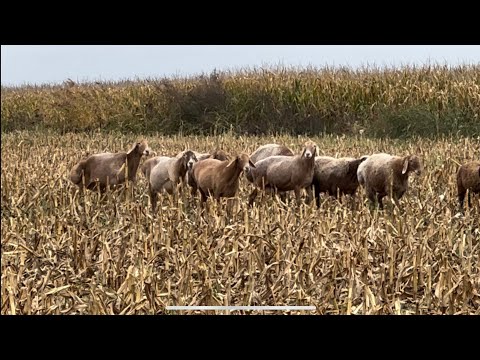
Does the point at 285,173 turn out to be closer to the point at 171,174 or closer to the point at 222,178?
the point at 222,178

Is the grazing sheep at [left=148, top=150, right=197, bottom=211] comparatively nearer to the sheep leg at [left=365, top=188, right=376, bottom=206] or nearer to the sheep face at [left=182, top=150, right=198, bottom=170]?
the sheep face at [left=182, top=150, right=198, bottom=170]

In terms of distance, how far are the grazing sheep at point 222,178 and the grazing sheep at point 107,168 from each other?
2.33ft

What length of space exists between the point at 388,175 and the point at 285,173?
47.3 inches

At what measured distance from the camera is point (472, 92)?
1227 centimetres

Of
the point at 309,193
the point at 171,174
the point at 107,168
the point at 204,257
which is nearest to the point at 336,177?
the point at 309,193

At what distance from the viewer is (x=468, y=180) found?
6.77 metres

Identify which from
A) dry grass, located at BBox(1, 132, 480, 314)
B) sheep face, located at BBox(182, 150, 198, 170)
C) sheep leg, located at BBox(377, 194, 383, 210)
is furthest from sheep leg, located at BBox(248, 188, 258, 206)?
dry grass, located at BBox(1, 132, 480, 314)

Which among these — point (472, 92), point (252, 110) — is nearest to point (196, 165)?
point (252, 110)

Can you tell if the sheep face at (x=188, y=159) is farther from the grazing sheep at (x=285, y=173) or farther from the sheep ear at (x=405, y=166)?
the sheep ear at (x=405, y=166)

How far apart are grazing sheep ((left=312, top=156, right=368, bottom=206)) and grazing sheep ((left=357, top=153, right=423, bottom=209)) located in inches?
12.1

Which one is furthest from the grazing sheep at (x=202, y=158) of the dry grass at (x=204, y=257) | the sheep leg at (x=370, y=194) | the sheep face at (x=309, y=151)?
the sheep leg at (x=370, y=194)

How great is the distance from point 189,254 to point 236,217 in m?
1.34

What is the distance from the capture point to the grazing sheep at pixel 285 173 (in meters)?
7.45
